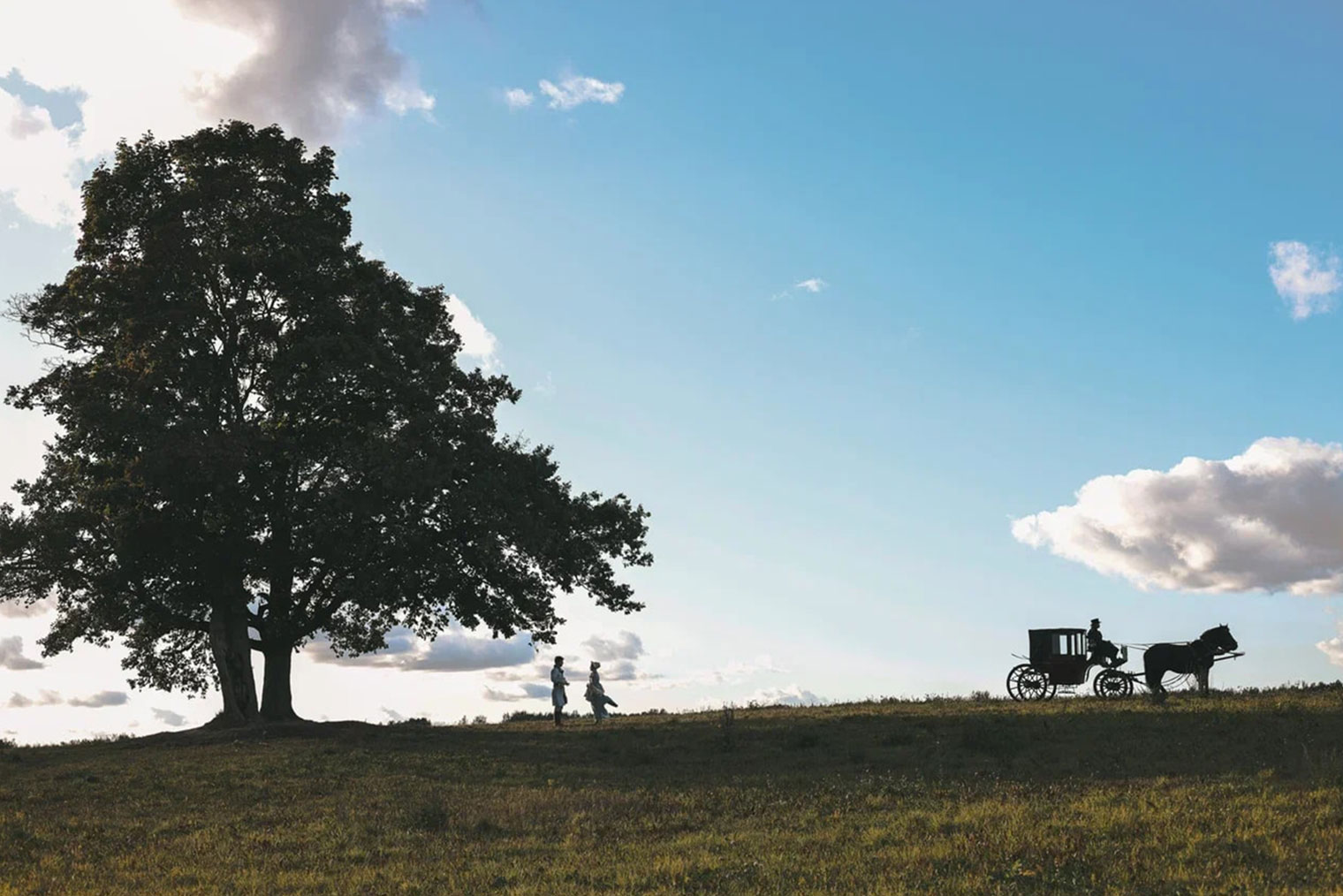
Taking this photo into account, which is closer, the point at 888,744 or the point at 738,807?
the point at 738,807

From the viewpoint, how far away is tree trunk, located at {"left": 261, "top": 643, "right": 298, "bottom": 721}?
131 feet

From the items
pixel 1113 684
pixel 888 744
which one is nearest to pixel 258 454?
pixel 888 744

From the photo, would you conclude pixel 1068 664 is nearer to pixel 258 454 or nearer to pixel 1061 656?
pixel 1061 656

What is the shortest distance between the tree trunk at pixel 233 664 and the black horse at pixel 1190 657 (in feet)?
91.4

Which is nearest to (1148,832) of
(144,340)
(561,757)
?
(561,757)

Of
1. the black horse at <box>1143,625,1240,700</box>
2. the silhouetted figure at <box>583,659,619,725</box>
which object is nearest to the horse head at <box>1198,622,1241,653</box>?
the black horse at <box>1143,625,1240,700</box>

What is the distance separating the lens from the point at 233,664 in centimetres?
3978

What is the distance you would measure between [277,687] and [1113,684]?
26.5 meters

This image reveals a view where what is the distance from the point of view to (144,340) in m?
39.0

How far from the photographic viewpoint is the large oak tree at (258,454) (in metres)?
37.6

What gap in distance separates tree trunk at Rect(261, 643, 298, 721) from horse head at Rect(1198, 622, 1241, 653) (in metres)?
28.4

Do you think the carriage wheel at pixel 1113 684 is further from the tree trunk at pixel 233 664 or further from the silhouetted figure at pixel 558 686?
the tree trunk at pixel 233 664

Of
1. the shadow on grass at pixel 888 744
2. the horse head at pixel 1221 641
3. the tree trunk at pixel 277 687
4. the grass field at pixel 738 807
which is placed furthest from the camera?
the tree trunk at pixel 277 687

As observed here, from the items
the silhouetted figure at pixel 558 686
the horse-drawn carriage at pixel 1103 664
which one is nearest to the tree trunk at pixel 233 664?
the silhouetted figure at pixel 558 686
